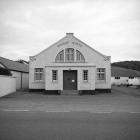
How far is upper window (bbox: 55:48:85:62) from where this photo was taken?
28031 millimetres

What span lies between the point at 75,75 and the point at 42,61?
5283 millimetres

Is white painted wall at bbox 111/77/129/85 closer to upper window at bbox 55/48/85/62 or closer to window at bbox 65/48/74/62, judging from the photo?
upper window at bbox 55/48/85/62

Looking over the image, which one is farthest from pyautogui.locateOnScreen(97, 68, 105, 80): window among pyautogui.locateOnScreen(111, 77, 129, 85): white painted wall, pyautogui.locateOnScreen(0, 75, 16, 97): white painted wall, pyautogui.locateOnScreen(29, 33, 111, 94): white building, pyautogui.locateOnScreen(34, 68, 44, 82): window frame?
pyautogui.locateOnScreen(111, 77, 129, 85): white painted wall

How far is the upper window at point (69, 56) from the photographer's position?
28.0m

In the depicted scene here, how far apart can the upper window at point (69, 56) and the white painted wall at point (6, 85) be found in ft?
22.7

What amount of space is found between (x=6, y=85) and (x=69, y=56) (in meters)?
9.52

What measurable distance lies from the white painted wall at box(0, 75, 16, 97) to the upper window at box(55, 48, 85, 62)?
22.7 ft

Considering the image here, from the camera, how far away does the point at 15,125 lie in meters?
7.77

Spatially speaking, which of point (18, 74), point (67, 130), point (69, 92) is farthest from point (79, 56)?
point (67, 130)

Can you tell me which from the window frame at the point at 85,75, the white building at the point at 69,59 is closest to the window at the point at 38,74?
the white building at the point at 69,59

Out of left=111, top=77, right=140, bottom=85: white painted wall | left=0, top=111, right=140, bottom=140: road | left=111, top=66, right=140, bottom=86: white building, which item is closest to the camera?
left=0, top=111, right=140, bottom=140: road

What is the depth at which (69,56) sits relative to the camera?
28094 millimetres

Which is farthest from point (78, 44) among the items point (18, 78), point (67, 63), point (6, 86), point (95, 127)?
point (95, 127)

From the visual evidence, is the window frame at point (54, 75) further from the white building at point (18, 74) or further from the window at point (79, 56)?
the white building at point (18, 74)
